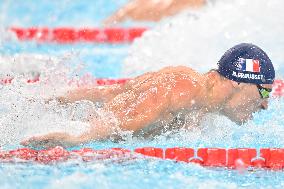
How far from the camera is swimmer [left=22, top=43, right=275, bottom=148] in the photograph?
11.5 feet

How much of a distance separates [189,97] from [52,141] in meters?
0.77

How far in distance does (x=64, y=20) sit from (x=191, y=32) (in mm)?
3205

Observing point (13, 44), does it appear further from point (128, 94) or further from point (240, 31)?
point (128, 94)

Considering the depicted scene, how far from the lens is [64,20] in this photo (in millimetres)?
10055

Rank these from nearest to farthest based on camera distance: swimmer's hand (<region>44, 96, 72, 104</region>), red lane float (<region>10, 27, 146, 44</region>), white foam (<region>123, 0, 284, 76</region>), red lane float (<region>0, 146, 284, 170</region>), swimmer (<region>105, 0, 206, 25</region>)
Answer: red lane float (<region>0, 146, 284, 170</region>) → swimmer's hand (<region>44, 96, 72, 104</region>) → white foam (<region>123, 0, 284, 76</region>) → red lane float (<region>10, 27, 146, 44</region>) → swimmer (<region>105, 0, 206, 25</region>)

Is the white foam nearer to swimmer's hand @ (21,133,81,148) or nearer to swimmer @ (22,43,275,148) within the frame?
swimmer @ (22,43,275,148)

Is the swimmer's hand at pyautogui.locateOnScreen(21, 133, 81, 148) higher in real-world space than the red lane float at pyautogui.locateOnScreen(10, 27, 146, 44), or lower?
lower

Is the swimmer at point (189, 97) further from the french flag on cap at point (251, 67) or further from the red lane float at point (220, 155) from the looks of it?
the red lane float at point (220, 155)

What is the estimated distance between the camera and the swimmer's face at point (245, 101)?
3729 millimetres

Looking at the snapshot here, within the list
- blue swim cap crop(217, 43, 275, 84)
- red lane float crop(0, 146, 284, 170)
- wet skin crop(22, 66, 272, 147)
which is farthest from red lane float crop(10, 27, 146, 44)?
red lane float crop(0, 146, 284, 170)

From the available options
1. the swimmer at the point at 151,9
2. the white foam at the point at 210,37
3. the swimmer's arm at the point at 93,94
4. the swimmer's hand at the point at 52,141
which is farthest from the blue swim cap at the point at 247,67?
the swimmer at the point at 151,9

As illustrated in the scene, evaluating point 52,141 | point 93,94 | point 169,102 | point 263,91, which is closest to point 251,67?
point 263,91

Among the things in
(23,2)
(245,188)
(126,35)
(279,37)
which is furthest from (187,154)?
(23,2)

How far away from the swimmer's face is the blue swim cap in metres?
0.04
